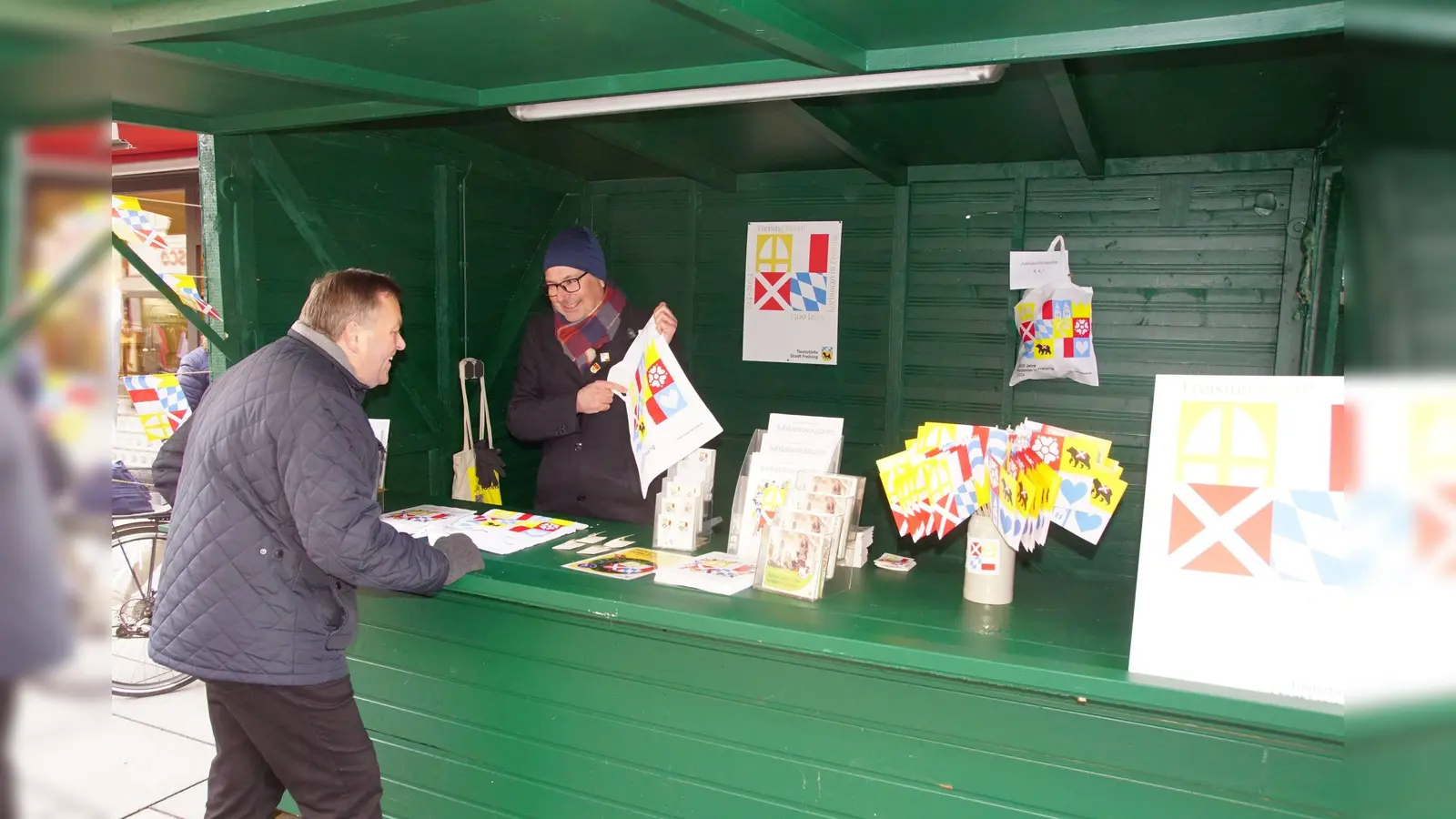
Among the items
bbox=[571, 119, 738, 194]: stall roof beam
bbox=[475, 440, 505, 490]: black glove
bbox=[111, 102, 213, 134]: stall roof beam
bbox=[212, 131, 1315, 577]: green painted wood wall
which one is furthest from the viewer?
bbox=[475, 440, 505, 490]: black glove

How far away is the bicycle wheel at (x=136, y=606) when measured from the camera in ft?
14.6

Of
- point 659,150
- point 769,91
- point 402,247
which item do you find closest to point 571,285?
point 659,150

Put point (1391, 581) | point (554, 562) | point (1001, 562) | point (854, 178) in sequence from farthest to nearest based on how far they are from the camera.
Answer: point (854, 178) → point (554, 562) → point (1001, 562) → point (1391, 581)

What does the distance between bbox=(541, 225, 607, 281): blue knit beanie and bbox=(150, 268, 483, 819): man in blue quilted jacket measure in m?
1.13

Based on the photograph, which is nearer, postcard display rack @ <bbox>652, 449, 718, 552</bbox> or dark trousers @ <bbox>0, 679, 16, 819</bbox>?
dark trousers @ <bbox>0, 679, 16, 819</bbox>

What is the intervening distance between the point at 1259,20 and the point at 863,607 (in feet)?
4.96

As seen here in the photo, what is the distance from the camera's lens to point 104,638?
0.37 metres

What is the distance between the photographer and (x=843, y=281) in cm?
483

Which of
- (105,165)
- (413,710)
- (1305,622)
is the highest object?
(105,165)

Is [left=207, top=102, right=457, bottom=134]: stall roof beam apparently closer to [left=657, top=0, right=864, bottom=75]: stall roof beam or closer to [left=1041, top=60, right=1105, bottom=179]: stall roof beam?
[left=657, top=0, right=864, bottom=75]: stall roof beam

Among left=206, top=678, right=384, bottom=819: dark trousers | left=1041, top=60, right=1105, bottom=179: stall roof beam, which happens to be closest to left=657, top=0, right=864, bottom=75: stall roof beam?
left=1041, top=60, right=1105, bottom=179: stall roof beam

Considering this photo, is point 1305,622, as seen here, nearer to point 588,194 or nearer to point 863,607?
point 863,607

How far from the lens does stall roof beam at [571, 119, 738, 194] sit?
3.55 metres

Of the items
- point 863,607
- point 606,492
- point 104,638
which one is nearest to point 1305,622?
point 863,607
